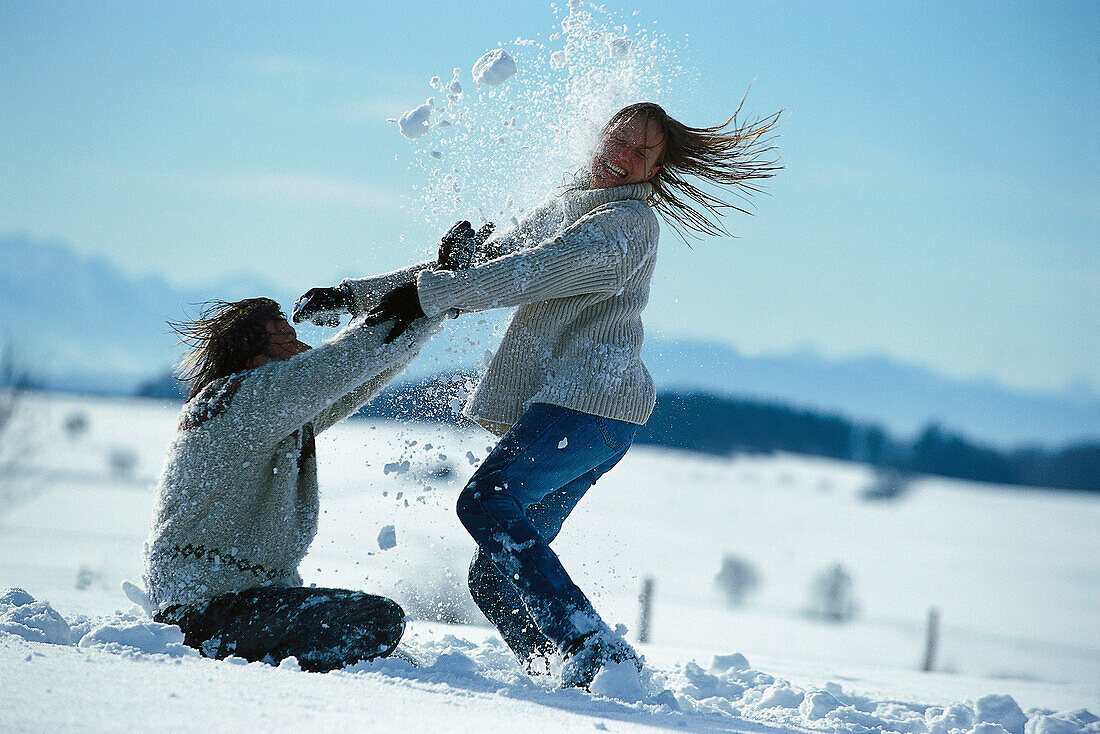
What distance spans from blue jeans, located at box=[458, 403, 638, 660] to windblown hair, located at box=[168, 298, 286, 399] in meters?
0.78

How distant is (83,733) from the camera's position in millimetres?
1508

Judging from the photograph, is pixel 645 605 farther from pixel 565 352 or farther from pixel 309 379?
pixel 309 379

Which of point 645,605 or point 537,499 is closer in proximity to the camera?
point 537,499

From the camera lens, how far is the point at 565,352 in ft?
9.54

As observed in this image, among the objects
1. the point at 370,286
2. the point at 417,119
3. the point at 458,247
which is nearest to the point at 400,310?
the point at 458,247

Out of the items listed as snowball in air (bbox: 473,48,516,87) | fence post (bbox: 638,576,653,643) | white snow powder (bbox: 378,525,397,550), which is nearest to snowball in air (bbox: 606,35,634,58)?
snowball in air (bbox: 473,48,516,87)

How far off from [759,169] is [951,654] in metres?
12.8

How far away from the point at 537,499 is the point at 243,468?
2.82 ft

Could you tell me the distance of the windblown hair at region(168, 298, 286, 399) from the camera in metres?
2.73

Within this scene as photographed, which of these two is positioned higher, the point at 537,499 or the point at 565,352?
the point at 565,352

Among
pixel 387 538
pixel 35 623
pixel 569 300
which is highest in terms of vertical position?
pixel 569 300

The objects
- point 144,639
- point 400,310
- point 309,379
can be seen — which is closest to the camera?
point 144,639

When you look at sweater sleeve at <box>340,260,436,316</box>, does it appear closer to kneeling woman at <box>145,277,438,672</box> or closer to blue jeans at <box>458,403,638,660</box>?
kneeling woman at <box>145,277,438,672</box>

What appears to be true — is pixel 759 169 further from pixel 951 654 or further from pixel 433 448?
pixel 951 654
